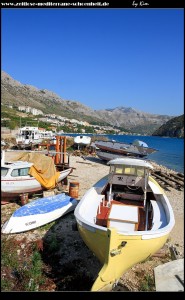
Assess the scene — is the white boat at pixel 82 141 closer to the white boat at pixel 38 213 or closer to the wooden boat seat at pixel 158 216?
the white boat at pixel 38 213

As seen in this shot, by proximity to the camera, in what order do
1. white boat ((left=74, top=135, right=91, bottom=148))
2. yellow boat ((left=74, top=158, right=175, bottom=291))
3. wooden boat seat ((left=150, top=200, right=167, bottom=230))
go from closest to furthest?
1. yellow boat ((left=74, top=158, right=175, bottom=291))
2. wooden boat seat ((left=150, top=200, right=167, bottom=230))
3. white boat ((left=74, top=135, right=91, bottom=148))

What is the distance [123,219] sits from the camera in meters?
5.98

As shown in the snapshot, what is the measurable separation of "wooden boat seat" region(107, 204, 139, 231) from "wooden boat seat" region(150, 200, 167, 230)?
62 cm

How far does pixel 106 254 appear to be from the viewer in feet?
16.7

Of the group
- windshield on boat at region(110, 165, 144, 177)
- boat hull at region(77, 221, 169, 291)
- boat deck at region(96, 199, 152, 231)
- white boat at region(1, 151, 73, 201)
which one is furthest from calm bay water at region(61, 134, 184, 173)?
white boat at region(1, 151, 73, 201)

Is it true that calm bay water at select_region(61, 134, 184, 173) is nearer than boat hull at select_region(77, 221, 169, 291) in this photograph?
No

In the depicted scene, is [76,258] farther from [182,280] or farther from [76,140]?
[76,140]

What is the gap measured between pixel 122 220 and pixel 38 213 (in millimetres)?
3476

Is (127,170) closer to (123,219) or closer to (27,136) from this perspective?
(123,219)

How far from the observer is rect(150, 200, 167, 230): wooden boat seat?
6.43 meters

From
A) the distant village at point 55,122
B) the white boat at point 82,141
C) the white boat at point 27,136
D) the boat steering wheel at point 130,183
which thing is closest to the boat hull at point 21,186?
the white boat at point 27,136

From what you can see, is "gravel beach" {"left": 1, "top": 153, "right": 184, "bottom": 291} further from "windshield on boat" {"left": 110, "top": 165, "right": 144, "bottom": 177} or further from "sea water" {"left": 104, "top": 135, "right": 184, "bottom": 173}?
"sea water" {"left": 104, "top": 135, "right": 184, "bottom": 173}

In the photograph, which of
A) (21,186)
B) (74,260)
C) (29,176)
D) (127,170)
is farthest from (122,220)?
(29,176)

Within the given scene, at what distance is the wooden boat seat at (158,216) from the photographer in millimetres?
6430
